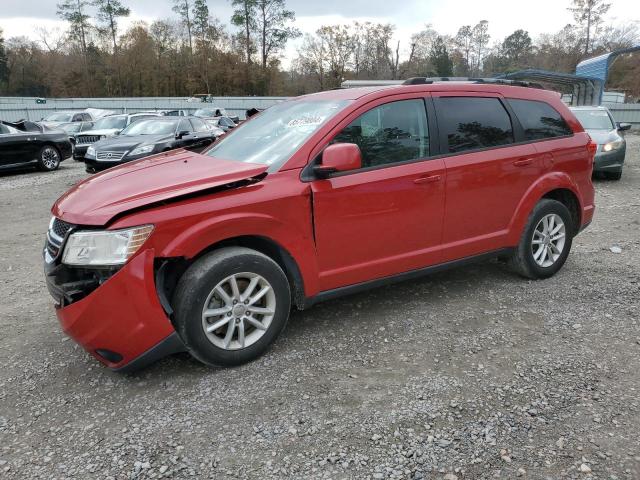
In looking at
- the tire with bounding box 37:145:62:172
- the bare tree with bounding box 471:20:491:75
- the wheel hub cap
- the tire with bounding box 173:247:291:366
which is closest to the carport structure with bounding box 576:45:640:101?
the tire with bounding box 37:145:62:172

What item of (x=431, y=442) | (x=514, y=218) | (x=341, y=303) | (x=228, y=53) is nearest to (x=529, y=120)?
(x=514, y=218)

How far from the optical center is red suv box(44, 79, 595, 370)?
117 inches

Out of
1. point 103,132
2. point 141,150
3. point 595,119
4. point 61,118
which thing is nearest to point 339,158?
point 141,150

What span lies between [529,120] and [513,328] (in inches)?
75.8

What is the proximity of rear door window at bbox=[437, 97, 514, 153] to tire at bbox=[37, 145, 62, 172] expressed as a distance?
12.8 m

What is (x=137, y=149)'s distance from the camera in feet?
36.6

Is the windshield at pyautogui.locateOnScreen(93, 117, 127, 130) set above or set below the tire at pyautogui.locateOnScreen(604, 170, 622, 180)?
above

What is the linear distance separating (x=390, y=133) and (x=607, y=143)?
8507 mm

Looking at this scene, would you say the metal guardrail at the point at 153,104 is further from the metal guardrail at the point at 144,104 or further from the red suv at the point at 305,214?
the red suv at the point at 305,214

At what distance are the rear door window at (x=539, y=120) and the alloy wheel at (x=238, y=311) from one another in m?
2.78

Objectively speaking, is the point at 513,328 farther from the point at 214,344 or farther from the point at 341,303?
the point at 214,344

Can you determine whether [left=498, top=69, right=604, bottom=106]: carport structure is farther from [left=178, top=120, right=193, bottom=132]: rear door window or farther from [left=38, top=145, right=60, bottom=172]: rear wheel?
[left=38, top=145, right=60, bottom=172]: rear wheel

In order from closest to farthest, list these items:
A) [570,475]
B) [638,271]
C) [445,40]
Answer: [570,475] → [638,271] → [445,40]

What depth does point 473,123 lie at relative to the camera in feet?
13.9
